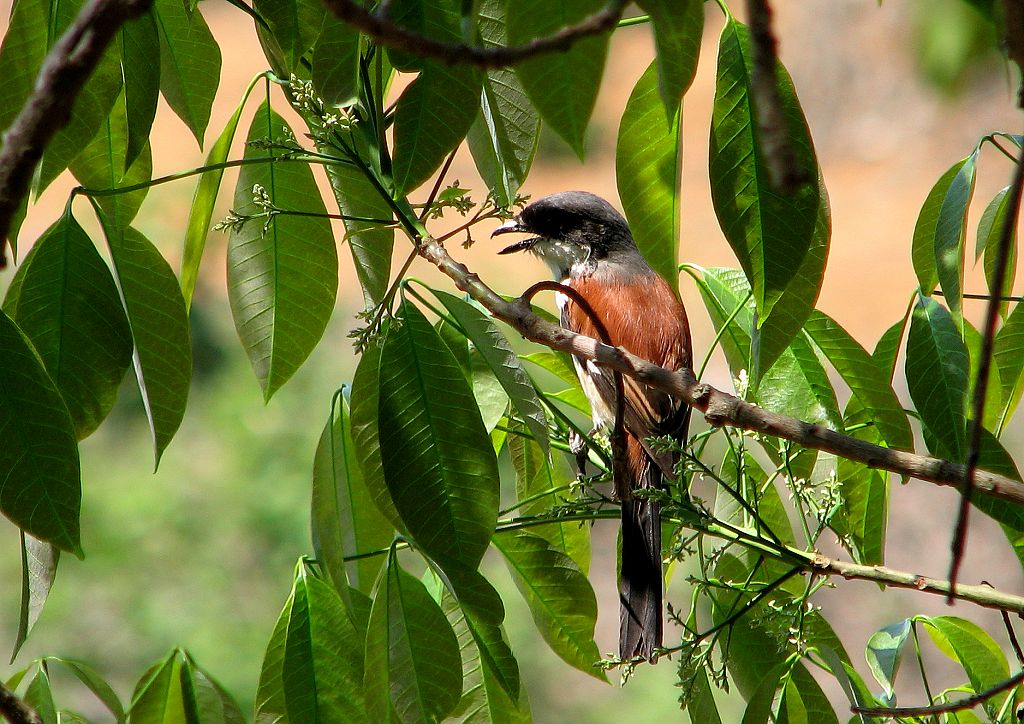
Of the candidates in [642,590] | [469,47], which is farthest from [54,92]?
[642,590]

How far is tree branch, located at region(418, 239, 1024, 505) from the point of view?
134 centimetres

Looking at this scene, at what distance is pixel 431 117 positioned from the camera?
4.43ft

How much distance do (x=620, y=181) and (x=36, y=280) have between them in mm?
880

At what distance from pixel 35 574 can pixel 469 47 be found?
43.2 inches

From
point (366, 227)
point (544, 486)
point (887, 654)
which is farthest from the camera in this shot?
point (544, 486)

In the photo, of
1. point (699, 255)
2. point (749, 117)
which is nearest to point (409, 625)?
point (749, 117)

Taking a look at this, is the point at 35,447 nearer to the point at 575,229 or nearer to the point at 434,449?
the point at 434,449

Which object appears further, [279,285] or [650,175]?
[279,285]

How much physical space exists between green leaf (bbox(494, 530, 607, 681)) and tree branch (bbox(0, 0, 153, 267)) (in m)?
1.18

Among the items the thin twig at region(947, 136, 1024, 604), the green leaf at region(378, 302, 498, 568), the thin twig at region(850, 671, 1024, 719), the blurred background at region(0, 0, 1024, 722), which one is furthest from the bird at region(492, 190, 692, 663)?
the blurred background at region(0, 0, 1024, 722)

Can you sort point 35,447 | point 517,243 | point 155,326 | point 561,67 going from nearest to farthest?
point 561,67 → point 35,447 → point 155,326 → point 517,243

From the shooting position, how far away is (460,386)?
4.96ft

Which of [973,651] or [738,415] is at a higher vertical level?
[738,415]

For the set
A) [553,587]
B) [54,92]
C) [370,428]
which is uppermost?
[54,92]
